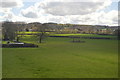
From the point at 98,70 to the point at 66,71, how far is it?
Answer: 5.00m

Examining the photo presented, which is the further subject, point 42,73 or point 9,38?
point 9,38

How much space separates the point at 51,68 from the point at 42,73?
11.0 feet

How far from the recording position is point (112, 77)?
79.7 feet

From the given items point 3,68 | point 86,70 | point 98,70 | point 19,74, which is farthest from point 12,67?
point 98,70

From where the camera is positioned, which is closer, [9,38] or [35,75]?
[35,75]

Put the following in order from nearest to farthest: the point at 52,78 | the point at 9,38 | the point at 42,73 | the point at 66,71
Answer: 1. the point at 52,78
2. the point at 42,73
3. the point at 66,71
4. the point at 9,38

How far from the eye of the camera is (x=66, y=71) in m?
26.8

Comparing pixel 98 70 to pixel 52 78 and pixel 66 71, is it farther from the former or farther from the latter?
pixel 52 78

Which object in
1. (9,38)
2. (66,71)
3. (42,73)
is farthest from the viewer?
(9,38)

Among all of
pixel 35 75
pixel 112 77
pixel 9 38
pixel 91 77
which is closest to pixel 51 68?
pixel 35 75

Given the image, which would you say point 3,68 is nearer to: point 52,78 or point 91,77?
point 52,78

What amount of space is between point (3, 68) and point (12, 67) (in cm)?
136

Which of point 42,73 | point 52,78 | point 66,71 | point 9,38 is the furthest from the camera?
point 9,38

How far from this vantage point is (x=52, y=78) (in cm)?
2302
